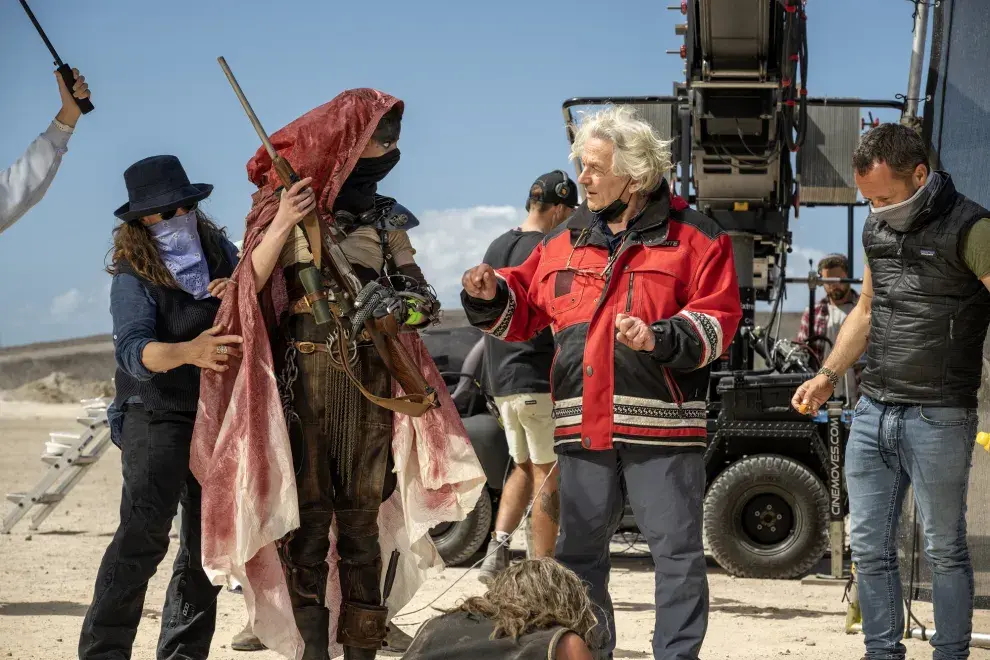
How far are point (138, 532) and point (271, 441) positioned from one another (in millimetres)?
654

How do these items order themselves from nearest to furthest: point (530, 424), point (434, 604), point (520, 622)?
point (520, 622), point (530, 424), point (434, 604)

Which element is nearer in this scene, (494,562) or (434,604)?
(434,604)

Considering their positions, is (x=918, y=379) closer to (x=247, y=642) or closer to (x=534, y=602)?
(x=534, y=602)

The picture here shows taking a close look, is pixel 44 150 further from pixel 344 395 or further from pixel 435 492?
pixel 435 492

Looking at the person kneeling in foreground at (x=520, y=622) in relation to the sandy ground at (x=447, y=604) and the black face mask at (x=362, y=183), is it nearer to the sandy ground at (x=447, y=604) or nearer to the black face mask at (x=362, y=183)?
the sandy ground at (x=447, y=604)

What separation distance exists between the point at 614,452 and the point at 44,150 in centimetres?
215

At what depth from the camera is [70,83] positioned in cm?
427

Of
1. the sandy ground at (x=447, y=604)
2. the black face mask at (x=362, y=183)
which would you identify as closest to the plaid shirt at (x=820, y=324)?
the sandy ground at (x=447, y=604)

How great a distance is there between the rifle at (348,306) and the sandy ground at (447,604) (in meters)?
0.85

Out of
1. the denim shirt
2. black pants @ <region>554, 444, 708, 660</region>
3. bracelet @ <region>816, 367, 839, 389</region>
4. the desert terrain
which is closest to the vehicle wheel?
the desert terrain

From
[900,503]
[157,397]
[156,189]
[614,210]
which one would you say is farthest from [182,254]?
[900,503]

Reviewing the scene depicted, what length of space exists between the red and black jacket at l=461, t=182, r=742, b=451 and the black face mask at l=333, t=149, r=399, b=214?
50cm

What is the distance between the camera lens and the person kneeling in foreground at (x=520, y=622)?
10.2 ft

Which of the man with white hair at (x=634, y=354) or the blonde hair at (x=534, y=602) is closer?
the blonde hair at (x=534, y=602)
